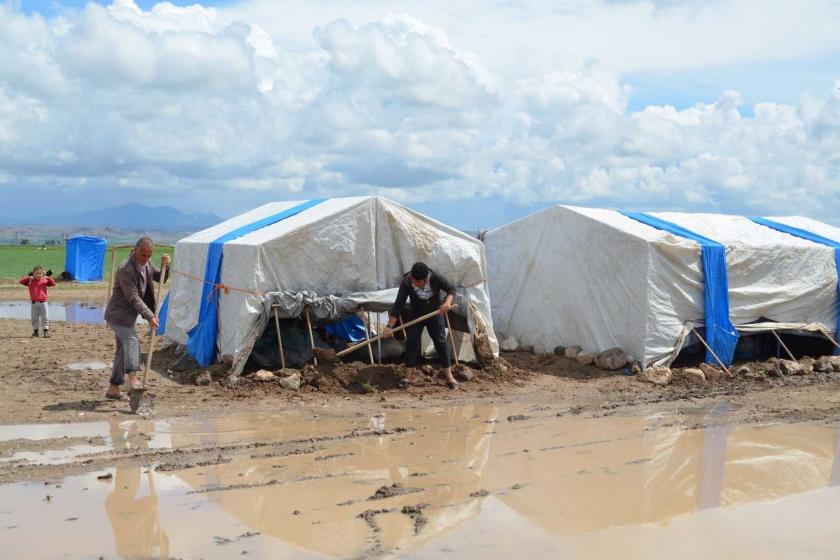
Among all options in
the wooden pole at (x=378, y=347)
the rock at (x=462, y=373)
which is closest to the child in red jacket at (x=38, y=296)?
the wooden pole at (x=378, y=347)

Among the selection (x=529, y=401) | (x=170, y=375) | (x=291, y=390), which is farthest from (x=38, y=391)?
(x=529, y=401)

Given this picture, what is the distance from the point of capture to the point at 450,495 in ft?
19.0

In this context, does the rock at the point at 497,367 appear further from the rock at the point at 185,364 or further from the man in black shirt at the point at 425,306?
the rock at the point at 185,364

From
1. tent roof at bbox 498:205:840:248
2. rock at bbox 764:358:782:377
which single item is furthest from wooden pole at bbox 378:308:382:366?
rock at bbox 764:358:782:377

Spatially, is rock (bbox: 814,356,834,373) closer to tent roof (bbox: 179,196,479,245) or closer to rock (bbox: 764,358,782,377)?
rock (bbox: 764,358,782,377)

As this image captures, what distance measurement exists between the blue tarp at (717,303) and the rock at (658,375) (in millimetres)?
997

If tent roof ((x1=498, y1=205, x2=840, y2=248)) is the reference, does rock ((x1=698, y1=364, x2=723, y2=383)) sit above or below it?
below

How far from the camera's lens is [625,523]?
532 cm

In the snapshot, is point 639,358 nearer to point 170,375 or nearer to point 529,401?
point 529,401

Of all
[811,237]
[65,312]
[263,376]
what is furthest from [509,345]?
[65,312]

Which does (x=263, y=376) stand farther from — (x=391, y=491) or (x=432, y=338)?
(x=391, y=491)

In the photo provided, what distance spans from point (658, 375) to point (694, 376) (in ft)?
1.58

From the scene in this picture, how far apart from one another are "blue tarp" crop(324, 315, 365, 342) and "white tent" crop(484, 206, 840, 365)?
252 centimetres

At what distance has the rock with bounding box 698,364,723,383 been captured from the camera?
1082 cm
